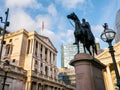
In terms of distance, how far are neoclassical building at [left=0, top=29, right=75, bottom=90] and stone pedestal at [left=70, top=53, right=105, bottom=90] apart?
82.9 ft

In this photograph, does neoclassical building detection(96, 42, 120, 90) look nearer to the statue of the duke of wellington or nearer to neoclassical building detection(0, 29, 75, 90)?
neoclassical building detection(0, 29, 75, 90)

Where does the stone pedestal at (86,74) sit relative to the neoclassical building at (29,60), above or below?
below

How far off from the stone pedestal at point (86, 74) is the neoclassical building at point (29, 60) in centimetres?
2527

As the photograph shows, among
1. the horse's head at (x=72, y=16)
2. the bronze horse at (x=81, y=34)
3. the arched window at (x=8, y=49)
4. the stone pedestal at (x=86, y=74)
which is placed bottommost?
the stone pedestal at (x=86, y=74)

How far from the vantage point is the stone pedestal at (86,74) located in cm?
810

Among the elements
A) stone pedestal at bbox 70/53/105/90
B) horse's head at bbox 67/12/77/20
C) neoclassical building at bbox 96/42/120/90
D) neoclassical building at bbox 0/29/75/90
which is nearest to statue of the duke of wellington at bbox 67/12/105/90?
stone pedestal at bbox 70/53/105/90

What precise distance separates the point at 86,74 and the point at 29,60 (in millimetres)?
33388


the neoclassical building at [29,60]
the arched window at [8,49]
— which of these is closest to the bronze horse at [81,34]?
the neoclassical building at [29,60]

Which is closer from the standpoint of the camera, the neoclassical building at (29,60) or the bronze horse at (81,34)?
the bronze horse at (81,34)

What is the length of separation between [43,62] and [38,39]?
7392 mm

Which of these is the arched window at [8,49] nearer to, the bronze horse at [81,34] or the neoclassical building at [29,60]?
the neoclassical building at [29,60]

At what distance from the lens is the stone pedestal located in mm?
8101

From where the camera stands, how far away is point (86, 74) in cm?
827

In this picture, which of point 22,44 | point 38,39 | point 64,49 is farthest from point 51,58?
point 64,49
